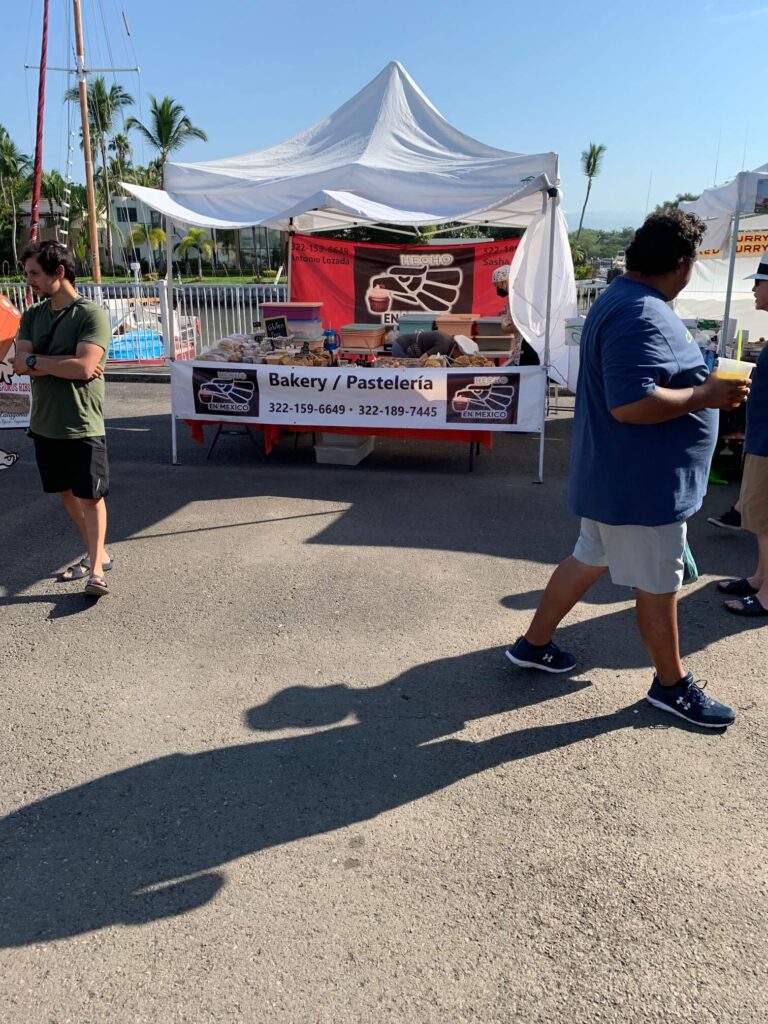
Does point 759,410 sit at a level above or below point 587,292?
below

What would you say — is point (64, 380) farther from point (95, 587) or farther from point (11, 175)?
point (11, 175)

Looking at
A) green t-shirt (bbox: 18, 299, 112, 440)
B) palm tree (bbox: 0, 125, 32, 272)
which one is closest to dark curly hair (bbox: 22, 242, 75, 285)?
green t-shirt (bbox: 18, 299, 112, 440)

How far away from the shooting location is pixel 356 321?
37.8 ft

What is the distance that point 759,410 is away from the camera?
429 centimetres

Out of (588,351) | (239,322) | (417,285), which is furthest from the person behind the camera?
(239,322)

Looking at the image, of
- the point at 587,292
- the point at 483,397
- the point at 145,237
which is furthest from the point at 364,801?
the point at 145,237

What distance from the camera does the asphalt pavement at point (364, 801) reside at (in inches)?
86.3

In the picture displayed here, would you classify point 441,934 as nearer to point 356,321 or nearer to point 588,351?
point 588,351

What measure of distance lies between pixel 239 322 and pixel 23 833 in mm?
13026

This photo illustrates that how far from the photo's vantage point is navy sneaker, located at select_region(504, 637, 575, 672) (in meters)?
3.79

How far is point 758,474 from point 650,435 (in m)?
1.76

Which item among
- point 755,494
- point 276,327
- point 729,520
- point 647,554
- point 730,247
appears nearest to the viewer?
point 647,554

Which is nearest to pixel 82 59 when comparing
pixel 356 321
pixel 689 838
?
pixel 356 321

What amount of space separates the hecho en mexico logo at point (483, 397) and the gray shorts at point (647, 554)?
3.89m
